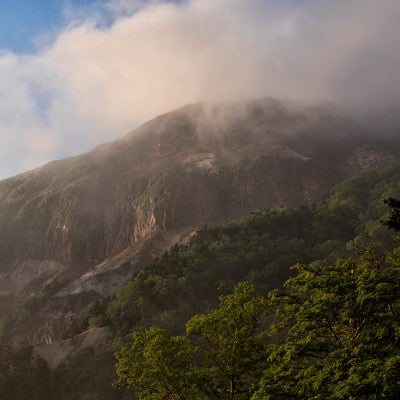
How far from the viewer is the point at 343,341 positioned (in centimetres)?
1521

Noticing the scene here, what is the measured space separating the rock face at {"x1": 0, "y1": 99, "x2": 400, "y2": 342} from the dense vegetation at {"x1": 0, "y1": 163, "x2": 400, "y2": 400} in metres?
29.0

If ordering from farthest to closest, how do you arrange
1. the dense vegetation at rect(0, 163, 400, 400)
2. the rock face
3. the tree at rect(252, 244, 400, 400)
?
the rock face
the dense vegetation at rect(0, 163, 400, 400)
the tree at rect(252, 244, 400, 400)

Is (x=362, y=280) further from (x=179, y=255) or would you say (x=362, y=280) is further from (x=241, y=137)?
(x=241, y=137)

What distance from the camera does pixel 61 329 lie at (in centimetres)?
11688

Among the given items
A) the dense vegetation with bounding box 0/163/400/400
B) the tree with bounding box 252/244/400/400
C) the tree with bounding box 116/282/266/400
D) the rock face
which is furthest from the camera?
the rock face

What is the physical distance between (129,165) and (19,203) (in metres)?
48.8

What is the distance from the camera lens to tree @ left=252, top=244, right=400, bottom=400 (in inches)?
441

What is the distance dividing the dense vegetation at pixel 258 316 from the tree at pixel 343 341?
5cm

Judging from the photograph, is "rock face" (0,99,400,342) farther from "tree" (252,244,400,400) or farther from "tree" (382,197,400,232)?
"tree" (382,197,400,232)

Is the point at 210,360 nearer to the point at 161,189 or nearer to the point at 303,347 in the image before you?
the point at 303,347

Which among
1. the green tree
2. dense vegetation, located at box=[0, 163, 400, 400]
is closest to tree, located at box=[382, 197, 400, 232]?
dense vegetation, located at box=[0, 163, 400, 400]

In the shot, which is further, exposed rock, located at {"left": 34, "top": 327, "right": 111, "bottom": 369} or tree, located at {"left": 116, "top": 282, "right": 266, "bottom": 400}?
exposed rock, located at {"left": 34, "top": 327, "right": 111, "bottom": 369}

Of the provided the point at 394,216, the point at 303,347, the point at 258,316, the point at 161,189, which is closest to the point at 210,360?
the point at 258,316

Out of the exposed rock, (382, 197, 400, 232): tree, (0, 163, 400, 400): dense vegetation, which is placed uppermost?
(382, 197, 400, 232): tree
